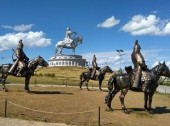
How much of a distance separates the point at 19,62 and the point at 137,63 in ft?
33.1

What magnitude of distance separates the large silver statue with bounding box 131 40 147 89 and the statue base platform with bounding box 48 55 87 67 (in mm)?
99332

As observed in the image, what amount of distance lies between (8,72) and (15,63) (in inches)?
37.4

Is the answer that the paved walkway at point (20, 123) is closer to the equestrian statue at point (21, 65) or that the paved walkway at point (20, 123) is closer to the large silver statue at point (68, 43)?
the equestrian statue at point (21, 65)

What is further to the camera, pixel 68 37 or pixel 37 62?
pixel 68 37

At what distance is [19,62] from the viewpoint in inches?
1227

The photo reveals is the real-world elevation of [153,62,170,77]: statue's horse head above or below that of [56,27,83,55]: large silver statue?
below

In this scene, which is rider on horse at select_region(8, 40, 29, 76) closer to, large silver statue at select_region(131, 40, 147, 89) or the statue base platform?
large silver statue at select_region(131, 40, 147, 89)

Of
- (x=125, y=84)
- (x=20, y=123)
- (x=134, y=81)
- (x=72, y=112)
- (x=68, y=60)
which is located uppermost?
(x=68, y=60)

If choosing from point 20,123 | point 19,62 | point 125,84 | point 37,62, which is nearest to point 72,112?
point 125,84

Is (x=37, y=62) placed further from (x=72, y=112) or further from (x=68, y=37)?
(x=68, y=37)

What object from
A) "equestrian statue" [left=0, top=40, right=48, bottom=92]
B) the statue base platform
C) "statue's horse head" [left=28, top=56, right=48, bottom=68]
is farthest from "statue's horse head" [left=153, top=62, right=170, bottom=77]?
the statue base platform

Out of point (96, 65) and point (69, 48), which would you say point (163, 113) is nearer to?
point (96, 65)

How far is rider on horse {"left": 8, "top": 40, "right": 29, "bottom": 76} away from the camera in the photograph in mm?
30938

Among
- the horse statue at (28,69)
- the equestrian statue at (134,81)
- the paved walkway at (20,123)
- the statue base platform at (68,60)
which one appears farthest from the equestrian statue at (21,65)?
the statue base platform at (68,60)
